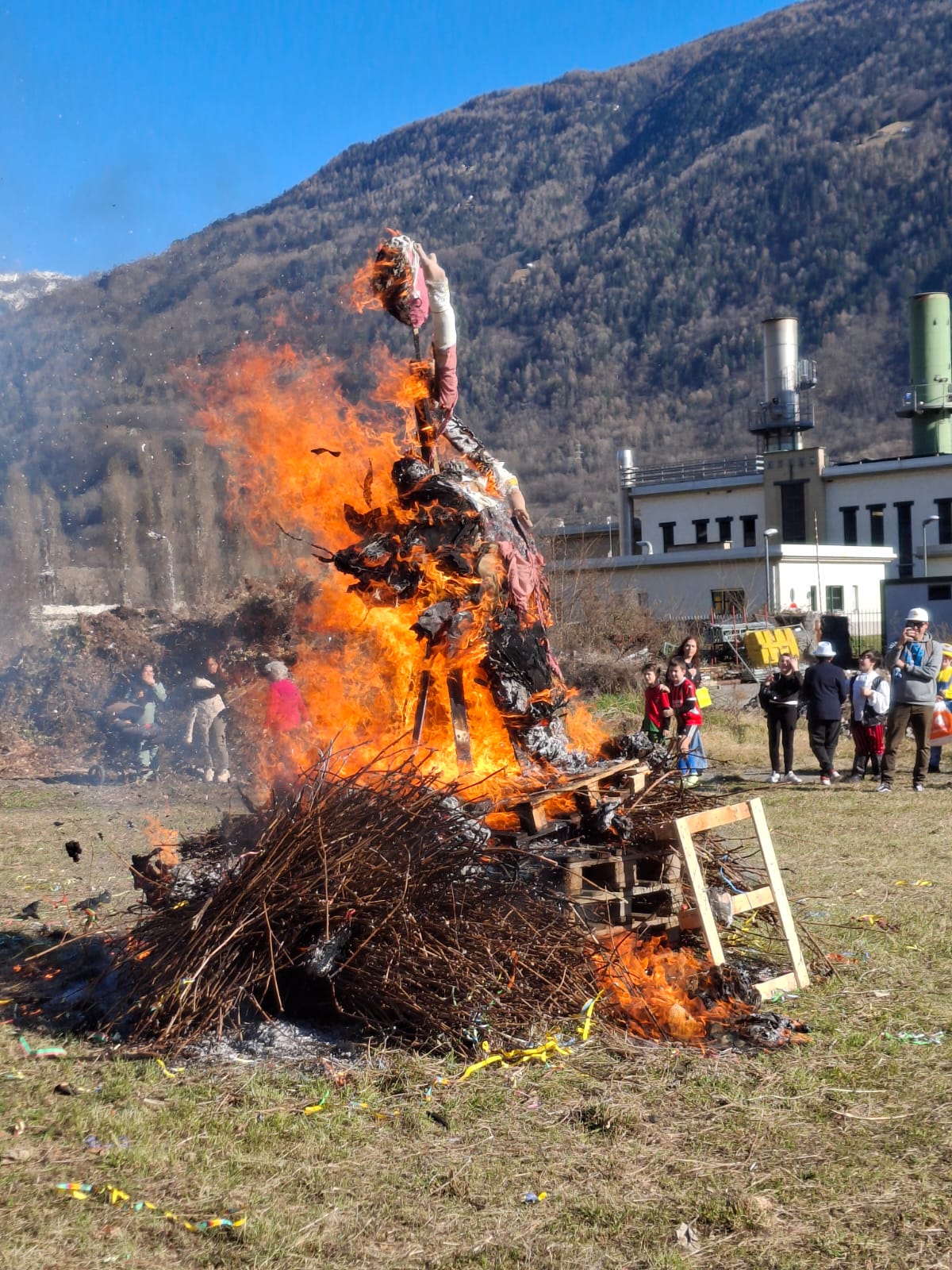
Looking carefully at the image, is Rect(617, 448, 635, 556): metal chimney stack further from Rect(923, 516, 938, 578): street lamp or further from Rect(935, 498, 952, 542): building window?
Rect(935, 498, 952, 542): building window

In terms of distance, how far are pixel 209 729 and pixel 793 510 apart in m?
40.0

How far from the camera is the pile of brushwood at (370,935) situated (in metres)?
5.42

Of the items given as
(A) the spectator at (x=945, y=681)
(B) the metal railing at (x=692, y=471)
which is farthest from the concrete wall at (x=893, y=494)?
(A) the spectator at (x=945, y=681)

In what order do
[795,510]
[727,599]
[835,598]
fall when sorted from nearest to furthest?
[727,599] < [835,598] < [795,510]

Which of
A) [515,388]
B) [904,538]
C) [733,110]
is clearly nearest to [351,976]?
[904,538]

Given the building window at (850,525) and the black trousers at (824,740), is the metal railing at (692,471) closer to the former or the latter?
the building window at (850,525)

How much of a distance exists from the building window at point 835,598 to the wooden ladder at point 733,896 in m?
38.6

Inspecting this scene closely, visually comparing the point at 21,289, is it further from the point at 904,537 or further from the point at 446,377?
the point at 904,537

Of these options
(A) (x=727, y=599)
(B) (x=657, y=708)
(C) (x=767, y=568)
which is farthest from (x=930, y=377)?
(B) (x=657, y=708)

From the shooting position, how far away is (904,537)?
162 feet

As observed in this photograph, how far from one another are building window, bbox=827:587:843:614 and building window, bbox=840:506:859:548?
23.5 feet

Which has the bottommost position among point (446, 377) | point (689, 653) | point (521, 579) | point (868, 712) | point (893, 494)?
point (868, 712)

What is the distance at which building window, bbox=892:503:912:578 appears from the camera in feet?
161

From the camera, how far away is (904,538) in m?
49.3
